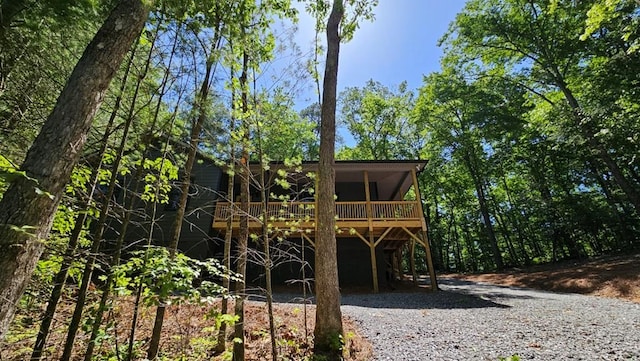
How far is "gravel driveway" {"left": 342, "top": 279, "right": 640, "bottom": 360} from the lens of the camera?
3.83m

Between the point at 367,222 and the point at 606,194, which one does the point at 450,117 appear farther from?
the point at 367,222

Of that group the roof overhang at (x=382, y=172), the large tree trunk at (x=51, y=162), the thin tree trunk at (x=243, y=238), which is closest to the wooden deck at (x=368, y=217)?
the roof overhang at (x=382, y=172)

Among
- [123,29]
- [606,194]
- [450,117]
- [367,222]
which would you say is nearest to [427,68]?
[450,117]

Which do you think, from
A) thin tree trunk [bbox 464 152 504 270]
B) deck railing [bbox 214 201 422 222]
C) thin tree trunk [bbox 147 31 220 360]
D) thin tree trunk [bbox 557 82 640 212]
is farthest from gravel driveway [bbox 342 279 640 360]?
thin tree trunk [bbox 464 152 504 270]

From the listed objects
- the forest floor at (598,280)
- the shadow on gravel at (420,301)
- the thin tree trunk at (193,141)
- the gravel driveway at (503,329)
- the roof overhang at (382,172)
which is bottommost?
the gravel driveway at (503,329)

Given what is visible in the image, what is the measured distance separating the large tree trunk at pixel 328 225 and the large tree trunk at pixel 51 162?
3227 millimetres

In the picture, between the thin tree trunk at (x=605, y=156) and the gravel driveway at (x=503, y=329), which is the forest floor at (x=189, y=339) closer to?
Answer: the gravel driveway at (x=503, y=329)

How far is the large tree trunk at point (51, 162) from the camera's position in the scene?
60.6 inches

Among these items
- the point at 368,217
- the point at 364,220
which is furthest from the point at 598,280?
the point at 364,220

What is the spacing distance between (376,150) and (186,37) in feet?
69.1

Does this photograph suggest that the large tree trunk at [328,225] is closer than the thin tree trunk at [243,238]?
No

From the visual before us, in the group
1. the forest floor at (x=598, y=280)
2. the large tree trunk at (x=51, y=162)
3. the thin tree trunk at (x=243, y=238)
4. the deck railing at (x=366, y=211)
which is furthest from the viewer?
the deck railing at (x=366, y=211)

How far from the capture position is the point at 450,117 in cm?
2100

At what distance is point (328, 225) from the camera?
177 inches
